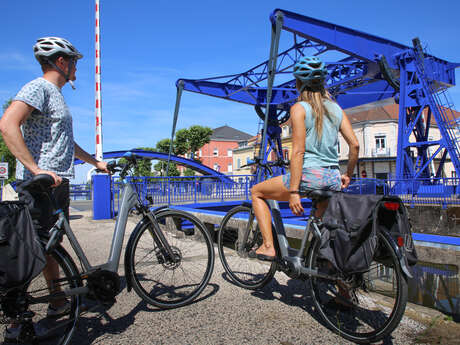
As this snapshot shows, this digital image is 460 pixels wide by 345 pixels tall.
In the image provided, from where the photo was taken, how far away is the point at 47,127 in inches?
94.3

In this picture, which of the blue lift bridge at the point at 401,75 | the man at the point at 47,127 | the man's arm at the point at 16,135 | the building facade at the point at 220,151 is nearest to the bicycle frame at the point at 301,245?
the man at the point at 47,127

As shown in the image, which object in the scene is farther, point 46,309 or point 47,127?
point 47,127

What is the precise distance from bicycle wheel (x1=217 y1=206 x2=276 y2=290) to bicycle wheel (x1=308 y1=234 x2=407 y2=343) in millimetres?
701

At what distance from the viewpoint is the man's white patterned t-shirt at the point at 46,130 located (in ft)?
7.57

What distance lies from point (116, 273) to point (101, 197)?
8.24m

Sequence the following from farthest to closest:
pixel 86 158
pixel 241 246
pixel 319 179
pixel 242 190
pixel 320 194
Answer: pixel 242 190 < pixel 241 246 < pixel 86 158 < pixel 319 179 < pixel 320 194

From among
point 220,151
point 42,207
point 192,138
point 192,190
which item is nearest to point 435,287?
point 42,207

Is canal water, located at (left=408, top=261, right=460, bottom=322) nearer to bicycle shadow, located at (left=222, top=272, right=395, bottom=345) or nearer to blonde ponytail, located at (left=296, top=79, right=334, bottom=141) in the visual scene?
bicycle shadow, located at (left=222, top=272, right=395, bottom=345)

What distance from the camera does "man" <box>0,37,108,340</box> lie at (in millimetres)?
2117

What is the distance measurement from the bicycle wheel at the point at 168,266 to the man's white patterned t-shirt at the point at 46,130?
0.84m

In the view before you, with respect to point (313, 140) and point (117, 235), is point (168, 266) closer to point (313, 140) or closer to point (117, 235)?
point (117, 235)

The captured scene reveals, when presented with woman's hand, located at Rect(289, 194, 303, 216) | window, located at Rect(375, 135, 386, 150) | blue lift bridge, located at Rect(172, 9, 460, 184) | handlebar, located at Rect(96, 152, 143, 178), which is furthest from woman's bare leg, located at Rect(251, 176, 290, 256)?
window, located at Rect(375, 135, 386, 150)

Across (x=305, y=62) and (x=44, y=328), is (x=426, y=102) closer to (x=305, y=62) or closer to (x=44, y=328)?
(x=305, y=62)

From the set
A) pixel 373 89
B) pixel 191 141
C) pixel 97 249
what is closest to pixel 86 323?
pixel 97 249
